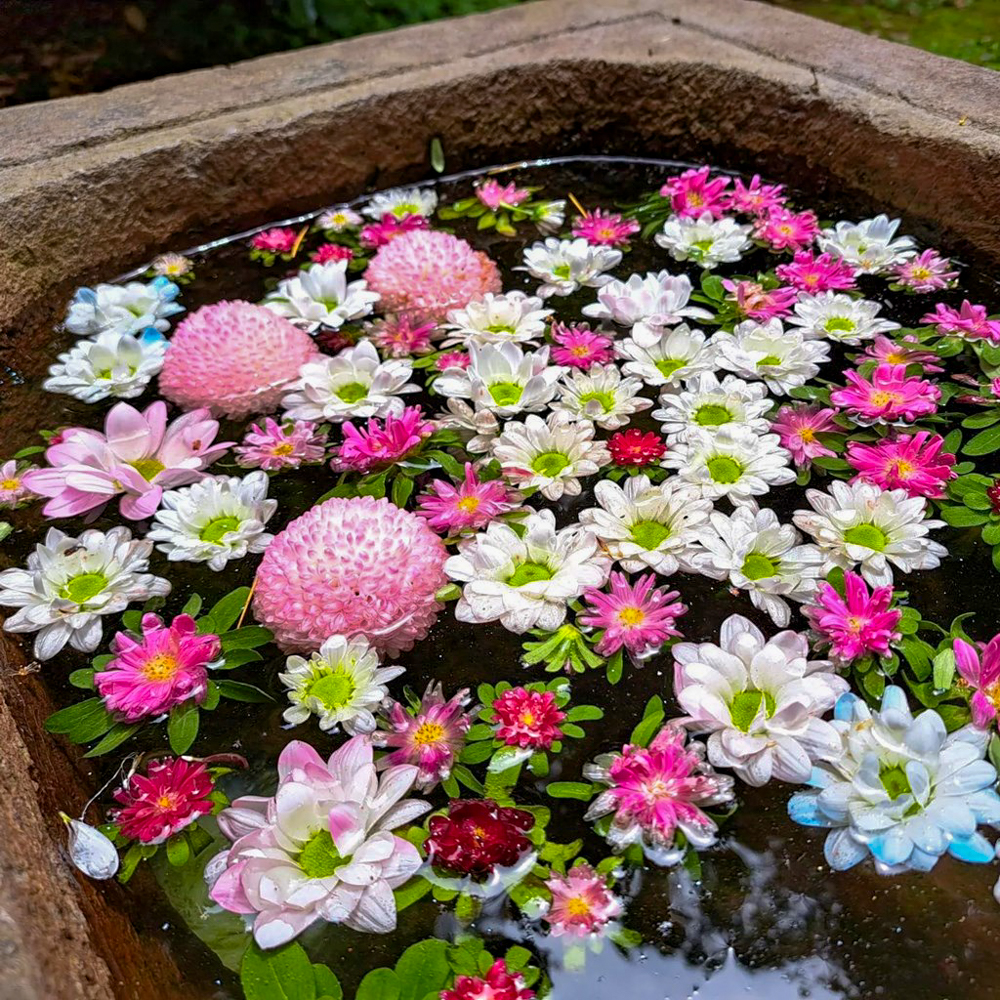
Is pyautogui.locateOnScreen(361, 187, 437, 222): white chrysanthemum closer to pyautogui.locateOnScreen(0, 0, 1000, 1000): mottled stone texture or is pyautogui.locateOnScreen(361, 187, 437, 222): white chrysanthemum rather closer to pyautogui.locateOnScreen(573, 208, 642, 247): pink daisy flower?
pyautogui.locateOnScreen(0, 0, 1000, 1000): mottled stone texture

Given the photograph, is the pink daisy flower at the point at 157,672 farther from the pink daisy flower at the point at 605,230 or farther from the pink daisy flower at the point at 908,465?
the pink daisy flower at the point at 605,230

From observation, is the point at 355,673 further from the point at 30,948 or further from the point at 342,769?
the point at 30,948

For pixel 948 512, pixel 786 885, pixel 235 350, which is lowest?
pixel 786 885

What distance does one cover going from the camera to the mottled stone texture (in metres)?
1.77

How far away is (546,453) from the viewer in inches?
55.5

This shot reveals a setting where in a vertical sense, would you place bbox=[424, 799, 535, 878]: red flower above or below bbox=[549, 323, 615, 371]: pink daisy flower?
below

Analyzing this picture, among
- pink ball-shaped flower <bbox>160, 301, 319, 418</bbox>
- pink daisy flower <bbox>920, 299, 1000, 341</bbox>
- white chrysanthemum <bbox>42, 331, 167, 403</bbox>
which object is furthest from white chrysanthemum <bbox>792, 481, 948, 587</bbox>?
white chrysanthemum <bbox>42, 331, 167, 403</bbox>

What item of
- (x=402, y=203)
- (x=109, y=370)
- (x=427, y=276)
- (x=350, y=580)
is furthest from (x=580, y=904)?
(x=402, y=203)

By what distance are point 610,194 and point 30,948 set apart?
1.84 meters

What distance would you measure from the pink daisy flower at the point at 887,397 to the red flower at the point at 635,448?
11.9 inches

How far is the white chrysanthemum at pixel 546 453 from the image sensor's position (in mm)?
1378

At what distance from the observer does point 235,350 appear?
5.19 ft

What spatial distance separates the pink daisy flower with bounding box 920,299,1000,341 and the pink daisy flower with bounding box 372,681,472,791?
106 centimetres

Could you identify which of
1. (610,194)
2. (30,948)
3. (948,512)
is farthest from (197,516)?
(610,194)
